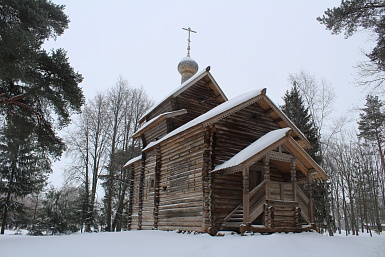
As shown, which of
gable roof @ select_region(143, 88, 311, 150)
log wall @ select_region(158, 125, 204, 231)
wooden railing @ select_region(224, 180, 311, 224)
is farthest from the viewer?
log wall @ select_region(158, 125, 204, 231)

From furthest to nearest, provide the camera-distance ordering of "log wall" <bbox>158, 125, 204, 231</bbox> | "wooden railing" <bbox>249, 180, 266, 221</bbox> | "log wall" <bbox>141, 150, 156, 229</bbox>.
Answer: "log wall" <bbox>141, 150, 156, 229</bbox>, "log wall" <bbox>158, 125, 204, 231</bbox>, "wooden railing" <bbox>249, 180, 266, 221</bbox>

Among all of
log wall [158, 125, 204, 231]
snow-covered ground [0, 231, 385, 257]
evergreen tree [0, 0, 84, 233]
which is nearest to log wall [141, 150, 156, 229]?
log wall [158, 125, 204, 231]

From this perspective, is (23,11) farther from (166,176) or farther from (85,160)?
(85,160)

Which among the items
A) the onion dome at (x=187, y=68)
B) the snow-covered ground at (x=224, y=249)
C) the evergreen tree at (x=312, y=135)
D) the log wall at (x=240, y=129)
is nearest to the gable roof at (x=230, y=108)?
the log wall at (x=240, y=129)

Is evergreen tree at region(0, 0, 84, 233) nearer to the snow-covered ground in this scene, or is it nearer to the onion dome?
the snow-covered ground

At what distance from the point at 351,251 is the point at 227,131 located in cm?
670

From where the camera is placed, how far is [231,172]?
468 inches

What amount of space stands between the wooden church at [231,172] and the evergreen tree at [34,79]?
17.7 feet

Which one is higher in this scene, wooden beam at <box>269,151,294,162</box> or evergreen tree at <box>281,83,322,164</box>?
evergreen tree at <box>281,83,322,164</box>

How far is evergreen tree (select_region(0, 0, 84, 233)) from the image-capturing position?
411 inches

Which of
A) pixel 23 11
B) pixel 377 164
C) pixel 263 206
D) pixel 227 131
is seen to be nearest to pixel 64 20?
pixel 23 11

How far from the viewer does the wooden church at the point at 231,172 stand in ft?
38.2

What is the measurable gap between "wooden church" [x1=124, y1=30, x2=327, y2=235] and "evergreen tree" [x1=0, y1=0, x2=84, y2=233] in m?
5.40

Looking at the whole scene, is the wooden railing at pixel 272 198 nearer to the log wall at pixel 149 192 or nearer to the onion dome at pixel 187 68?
the log wall at pixel 149 192
